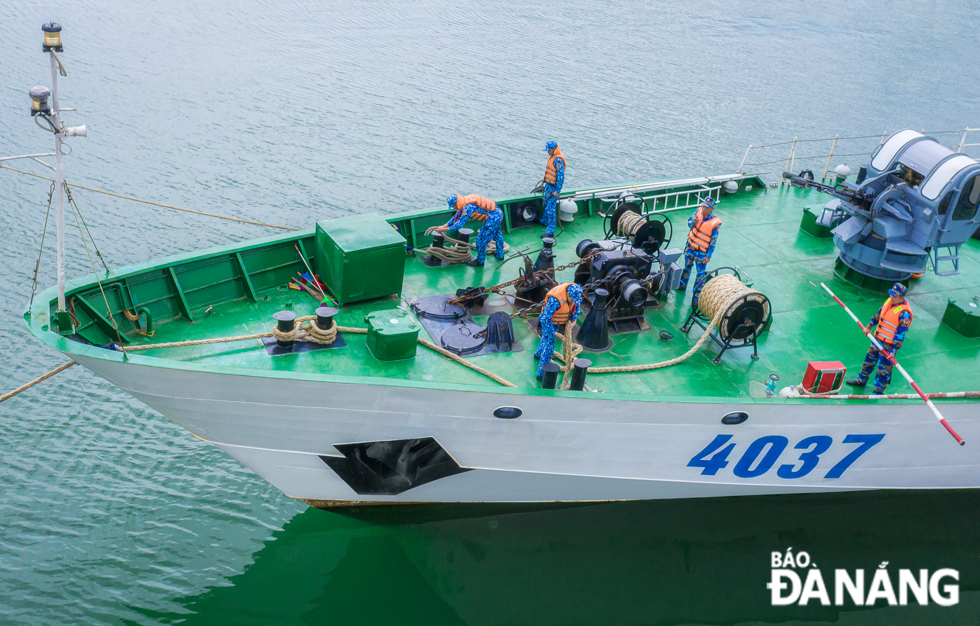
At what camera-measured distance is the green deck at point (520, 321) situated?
8.91 m

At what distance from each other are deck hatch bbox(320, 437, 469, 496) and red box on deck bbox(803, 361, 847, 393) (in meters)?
4.10

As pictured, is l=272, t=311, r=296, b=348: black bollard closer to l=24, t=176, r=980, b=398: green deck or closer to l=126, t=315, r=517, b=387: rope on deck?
l=126, t=315, r=517, b=387: rope on deck

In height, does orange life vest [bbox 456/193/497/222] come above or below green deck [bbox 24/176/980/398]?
above

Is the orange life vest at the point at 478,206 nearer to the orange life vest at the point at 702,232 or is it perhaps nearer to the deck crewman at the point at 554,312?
the deck crewman at the point at 554,312

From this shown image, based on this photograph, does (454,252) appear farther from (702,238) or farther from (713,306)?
(713,306)

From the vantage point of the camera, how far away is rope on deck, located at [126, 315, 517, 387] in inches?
342

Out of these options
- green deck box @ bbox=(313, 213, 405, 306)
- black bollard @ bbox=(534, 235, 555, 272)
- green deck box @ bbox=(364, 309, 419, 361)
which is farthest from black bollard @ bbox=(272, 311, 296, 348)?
black bollard @ bbox=(534, 235, 555, 272)

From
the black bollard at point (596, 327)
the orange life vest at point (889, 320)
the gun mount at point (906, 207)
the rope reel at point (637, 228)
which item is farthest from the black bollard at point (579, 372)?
the gun mount at point (906, 207)

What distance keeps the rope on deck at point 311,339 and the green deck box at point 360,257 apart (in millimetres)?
634

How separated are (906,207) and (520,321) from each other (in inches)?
218

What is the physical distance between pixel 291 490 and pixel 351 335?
2.01 m

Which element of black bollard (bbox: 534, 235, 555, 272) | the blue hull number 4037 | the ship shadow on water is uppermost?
black bollard (bbox: 534, 235, 555, 272)

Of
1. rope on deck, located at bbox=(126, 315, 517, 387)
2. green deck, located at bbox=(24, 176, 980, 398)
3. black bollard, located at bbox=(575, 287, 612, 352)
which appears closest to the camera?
rope on deck, located at bbox=(126, 315, 517, 387)

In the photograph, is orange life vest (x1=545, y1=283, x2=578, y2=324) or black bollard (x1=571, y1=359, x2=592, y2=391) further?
orange life vest (x1=545, y1=283, x2=578, y2=324)
